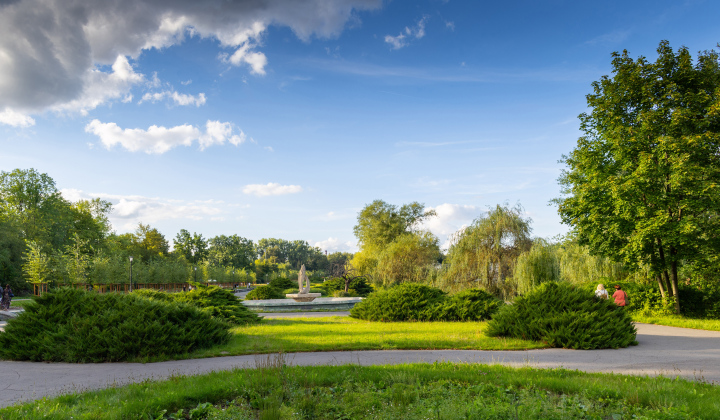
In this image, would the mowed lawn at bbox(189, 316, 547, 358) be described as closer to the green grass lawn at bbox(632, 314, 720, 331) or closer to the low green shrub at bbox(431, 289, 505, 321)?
the low green shrub at bbox(431, 289, 505, 321)

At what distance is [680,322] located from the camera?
591 inches

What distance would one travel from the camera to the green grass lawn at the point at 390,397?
183 inches

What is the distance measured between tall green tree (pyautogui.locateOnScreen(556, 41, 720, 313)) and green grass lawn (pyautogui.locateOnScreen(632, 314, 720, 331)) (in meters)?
1.29

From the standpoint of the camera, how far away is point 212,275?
6631 centimetres

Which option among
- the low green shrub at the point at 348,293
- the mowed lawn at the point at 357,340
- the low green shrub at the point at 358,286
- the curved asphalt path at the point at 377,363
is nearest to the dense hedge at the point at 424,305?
the mowed lawn at the point at 357,340

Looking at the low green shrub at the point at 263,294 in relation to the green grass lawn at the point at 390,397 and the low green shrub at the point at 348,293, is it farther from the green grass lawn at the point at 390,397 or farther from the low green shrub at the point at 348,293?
the green grass lawn at the point at 390,397

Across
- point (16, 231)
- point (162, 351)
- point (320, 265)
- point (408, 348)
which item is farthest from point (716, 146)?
point (320, 265)

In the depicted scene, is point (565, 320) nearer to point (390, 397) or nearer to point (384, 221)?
point (390, 397)

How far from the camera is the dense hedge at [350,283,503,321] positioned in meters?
15.8

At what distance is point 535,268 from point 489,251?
2.94 m

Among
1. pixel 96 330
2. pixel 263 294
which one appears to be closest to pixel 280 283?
pixel 263 294

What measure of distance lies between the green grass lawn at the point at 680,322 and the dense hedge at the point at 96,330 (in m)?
15.6

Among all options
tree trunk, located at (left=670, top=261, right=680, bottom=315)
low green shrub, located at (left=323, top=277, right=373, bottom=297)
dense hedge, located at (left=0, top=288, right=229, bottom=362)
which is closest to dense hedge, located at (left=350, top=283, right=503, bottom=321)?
tree trunk, located at (left=670, top=261, right=680, bottom=315)

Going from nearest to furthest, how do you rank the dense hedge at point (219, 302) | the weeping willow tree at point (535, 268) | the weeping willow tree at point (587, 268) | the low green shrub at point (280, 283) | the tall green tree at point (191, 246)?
1. the dense hedge at point (219, 302)
2. the weeping willow tree at point (587, 268)
3. the weeping willow tree at point (535, 268)
4. the low green shrub at point (280, 283)
5. the tall green tree at point (191, 246)
